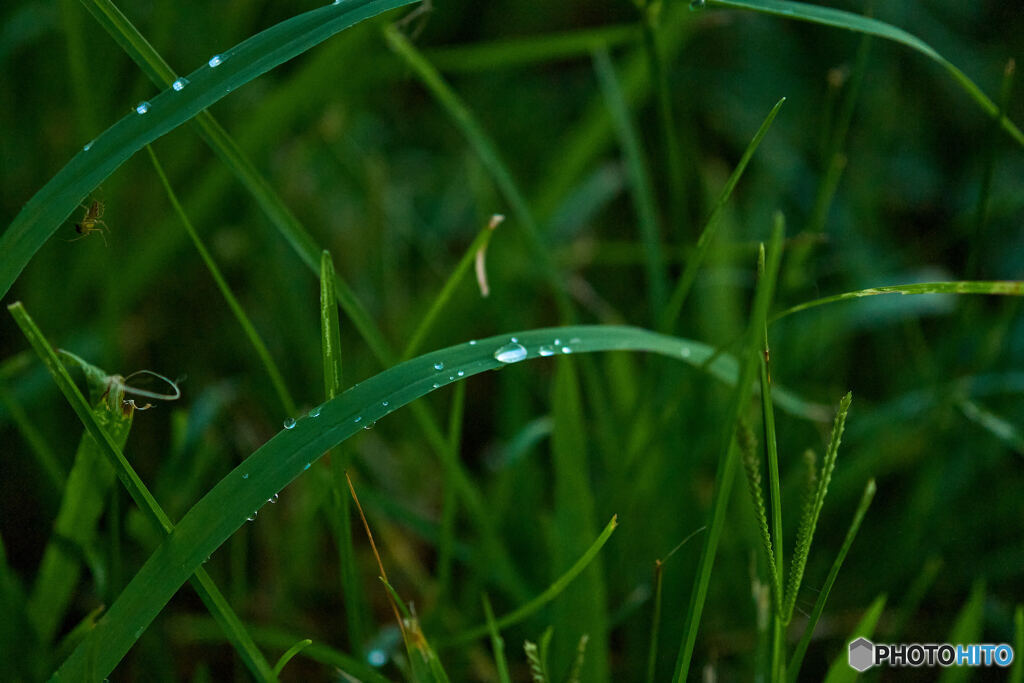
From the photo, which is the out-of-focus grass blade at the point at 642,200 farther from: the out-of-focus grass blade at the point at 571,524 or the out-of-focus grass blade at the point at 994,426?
the out-of-focus grass blade at the point at 994,426

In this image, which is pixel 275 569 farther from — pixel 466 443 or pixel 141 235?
pixel 141 235

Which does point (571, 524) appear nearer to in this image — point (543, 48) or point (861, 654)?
point (861, 654)

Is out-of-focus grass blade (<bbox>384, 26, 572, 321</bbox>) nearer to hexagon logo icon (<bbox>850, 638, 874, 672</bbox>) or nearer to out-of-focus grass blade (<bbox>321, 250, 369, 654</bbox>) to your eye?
out-of-focus grass blade (<bbox>321, 250, 369, 654</bbox>)

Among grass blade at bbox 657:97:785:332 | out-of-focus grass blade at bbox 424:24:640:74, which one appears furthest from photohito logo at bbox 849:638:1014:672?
out-of-focus grass blade at bbox 424:24:640:74

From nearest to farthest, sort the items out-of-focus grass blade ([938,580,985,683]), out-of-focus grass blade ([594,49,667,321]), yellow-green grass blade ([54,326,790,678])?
yellow-green grass blade ([54,326,790,678]), out-of-focus grass blade ([938,580,985,683]), out-of-focus grass blade ([594,49,667,321])

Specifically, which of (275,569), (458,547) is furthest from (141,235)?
(458,547)

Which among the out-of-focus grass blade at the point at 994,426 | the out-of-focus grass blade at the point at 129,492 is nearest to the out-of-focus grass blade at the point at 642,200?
the out-of-focus grass blade at the point at 994,426
